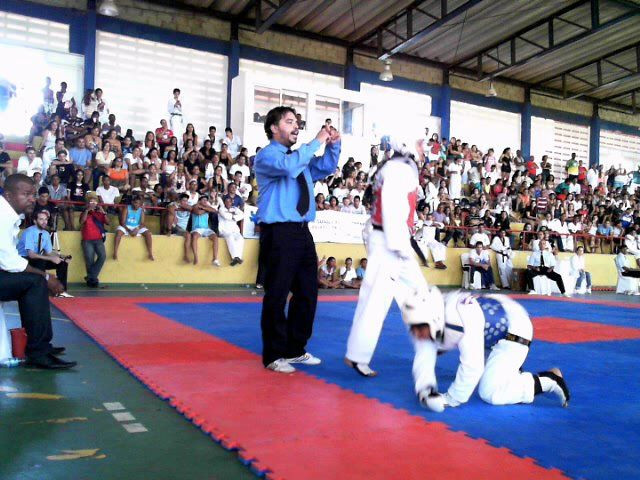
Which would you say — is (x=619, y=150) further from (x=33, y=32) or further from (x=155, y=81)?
(x=33, y=32)

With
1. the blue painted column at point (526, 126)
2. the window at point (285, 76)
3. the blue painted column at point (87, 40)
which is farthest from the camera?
the blue painted column at point (526, 126)

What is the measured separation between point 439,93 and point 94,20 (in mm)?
13072

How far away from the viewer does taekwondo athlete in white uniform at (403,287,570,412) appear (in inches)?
129

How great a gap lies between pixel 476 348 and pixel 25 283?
2955 mm

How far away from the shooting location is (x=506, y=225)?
16.2 m

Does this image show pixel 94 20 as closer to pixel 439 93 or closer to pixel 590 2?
pixel 439 93

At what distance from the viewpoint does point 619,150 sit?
29062mm

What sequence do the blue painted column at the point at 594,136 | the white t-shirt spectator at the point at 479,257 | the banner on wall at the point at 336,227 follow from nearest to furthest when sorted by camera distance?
the banner on wall at the point at 336,227
the white t-shirt spectator at the point at 479,257
the blue painted column at the point at 594,136

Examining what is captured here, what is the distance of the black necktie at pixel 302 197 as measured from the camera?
13.8ft

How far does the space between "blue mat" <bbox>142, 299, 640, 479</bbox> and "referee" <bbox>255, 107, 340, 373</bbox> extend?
308 mm

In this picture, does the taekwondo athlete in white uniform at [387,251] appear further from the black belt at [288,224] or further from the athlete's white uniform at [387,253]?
the black belt at [288,224]

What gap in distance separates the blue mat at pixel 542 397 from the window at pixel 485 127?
61.6ft

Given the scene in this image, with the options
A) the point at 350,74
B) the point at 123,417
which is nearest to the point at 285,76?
the point at 350,74

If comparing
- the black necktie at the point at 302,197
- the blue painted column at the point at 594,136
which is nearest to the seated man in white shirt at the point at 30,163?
the black necktie at the point at 302,197
